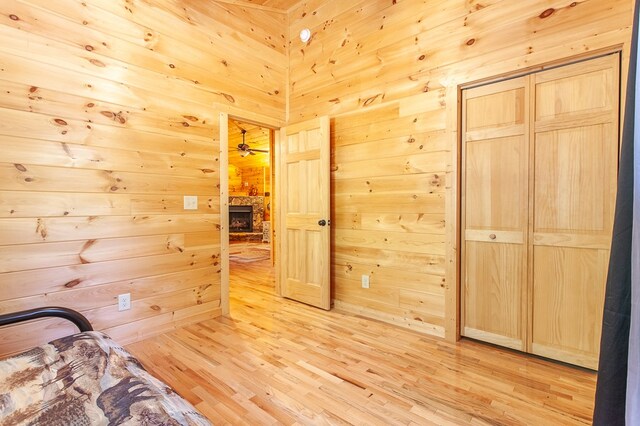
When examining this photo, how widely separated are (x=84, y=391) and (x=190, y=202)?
198 centimetres

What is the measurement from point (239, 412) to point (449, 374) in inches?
53.2

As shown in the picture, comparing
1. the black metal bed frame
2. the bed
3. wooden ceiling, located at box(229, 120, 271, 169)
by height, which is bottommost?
the bed

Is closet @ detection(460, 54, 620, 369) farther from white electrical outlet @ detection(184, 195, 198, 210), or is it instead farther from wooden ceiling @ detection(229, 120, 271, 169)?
wooden ceiling @ detection(229, 120, 271, 169)

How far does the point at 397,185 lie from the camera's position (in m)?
2.85

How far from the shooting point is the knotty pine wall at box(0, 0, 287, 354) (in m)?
2.06

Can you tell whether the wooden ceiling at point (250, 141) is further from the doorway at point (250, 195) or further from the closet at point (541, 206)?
the closet at point (541, 206)

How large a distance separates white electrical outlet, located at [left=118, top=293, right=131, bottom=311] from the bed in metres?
1.03

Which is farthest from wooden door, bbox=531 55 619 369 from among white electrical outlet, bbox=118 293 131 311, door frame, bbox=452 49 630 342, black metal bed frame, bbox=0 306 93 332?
white electrical outlet, bbox=118 293 131 311

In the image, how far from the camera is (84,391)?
1113 mm

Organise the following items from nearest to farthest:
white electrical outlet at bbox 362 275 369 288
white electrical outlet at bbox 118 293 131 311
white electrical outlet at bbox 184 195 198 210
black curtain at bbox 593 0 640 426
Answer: black curtain at bbox 593 0 640 426 < white electrical outlet at bbox 118 293 131 311 < white electrical outlet at bbox 184 195 198 210 < white electrical outlet at bbox 362 275 369 288

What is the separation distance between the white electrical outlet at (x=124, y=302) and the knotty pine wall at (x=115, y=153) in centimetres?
4

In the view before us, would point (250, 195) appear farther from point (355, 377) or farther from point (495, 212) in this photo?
point (355, 377)

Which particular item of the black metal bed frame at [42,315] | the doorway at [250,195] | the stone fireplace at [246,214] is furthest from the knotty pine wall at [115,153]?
the stone fireplace at [246,214]

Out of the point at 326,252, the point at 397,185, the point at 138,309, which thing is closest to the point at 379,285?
the point at 326,252
